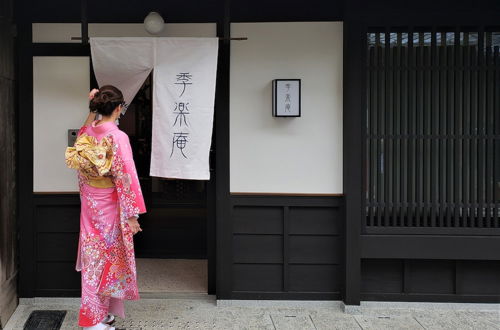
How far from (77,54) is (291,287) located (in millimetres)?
3513

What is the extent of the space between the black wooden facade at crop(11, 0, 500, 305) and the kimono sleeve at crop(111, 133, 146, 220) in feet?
3.84

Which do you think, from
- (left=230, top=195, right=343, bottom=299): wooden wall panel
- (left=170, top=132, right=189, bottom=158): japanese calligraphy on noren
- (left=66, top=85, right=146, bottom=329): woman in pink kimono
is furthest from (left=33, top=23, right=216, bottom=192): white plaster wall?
(left=230, top=195, right=343, bottom=299): wooden wall panel

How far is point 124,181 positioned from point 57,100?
163 cm

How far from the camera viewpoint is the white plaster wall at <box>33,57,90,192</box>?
5.23 m

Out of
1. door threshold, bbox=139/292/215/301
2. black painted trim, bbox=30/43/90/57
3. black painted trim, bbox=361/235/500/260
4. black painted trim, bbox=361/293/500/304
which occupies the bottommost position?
door threshold, bbox=139/292/215/301

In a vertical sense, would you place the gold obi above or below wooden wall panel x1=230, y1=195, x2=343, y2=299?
above

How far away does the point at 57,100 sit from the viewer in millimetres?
5242

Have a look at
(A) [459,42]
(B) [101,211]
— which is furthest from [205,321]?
(A) [459,42]

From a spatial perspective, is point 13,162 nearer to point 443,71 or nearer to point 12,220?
point 12,220

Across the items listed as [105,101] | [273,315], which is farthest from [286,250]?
[105,101]

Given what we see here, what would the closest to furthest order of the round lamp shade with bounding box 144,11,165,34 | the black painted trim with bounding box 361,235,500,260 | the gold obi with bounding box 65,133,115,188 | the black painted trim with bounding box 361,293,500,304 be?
the gold obi with bounding box 65,133,115,188, the round lamp shade with bounding box 144,11,165,34, the black painted trim with bounding box 361,235,500,260, the black painted trim with bounding box 361,293,500,304

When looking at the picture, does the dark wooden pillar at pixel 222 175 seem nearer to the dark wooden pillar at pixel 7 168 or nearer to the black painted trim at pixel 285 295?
the black painted trim at pixel 285 295

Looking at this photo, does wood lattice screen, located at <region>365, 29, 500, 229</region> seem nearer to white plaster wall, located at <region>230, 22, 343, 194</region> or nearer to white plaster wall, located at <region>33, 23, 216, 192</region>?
white plaster wall, located at <region>230, 22, 343, 194</region>

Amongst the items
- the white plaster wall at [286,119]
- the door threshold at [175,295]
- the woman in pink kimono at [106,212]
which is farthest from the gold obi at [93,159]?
the door threshold at [175,295]
